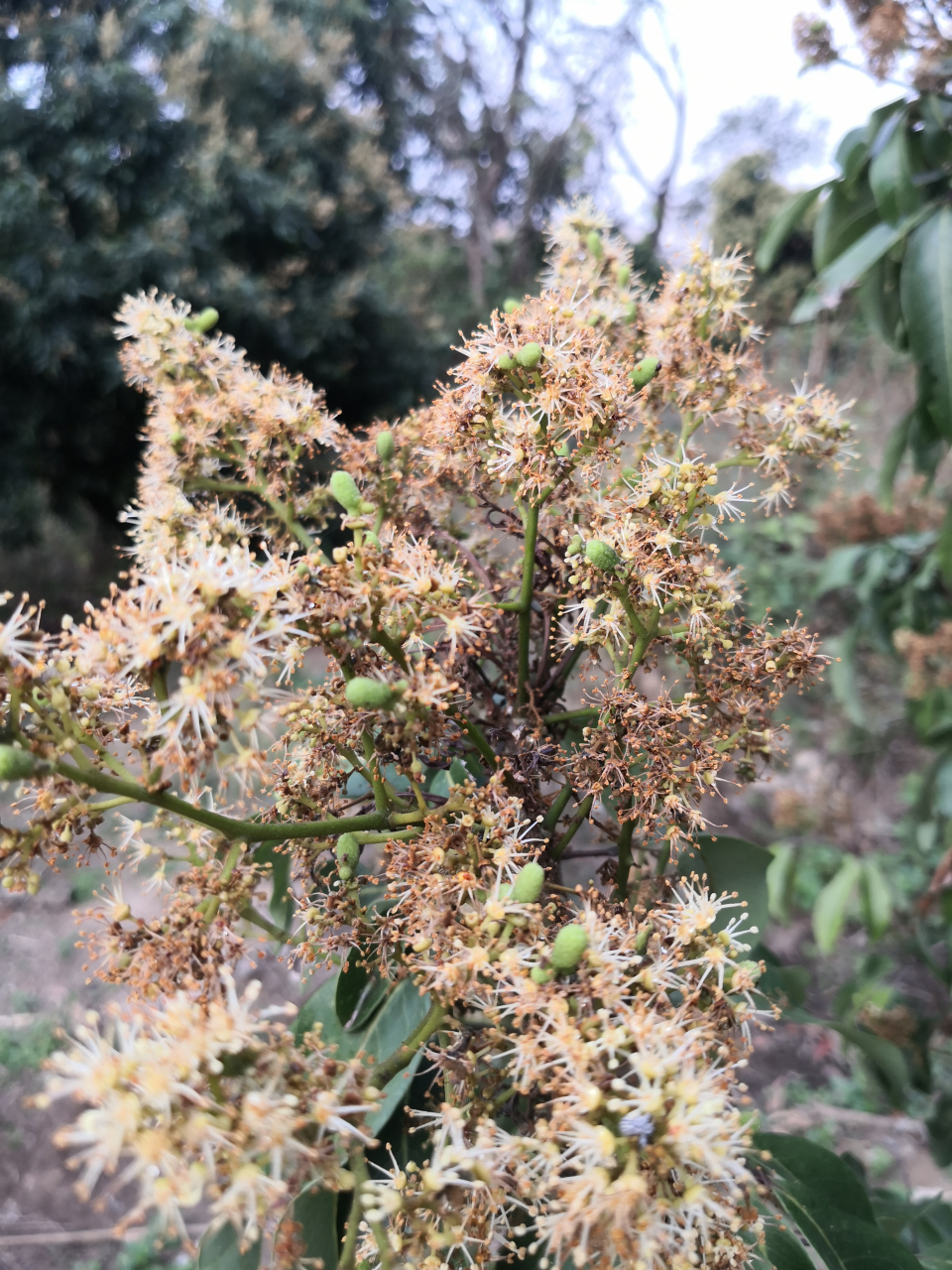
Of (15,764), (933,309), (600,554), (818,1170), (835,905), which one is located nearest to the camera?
(15,764)

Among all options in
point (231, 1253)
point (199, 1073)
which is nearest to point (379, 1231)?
point (199, 1073)

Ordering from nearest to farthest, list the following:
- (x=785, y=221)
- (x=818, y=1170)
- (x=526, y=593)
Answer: (x=526, y=593)
(x=818, y=1170)
(x=785, y=221)

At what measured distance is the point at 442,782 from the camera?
69cm

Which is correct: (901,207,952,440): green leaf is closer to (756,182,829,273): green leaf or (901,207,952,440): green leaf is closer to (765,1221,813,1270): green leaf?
(756,182,829,273): green leaf

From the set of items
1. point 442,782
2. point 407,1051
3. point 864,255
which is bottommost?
point 407,1051

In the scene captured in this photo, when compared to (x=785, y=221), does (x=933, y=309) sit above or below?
below

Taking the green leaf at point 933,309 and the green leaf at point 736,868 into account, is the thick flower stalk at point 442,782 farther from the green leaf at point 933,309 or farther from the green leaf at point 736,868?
the green leaf at point 933,309

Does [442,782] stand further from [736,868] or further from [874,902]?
[874,902]

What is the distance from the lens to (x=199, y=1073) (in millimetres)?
390

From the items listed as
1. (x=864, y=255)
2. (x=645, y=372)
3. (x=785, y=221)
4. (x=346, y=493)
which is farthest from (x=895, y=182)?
(x=346, y=493)

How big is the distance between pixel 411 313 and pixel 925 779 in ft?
16.2

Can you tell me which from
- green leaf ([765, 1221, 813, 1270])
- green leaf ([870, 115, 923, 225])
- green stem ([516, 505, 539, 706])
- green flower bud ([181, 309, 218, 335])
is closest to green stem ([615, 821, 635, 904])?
green stem ([516, 505, 539, 706])

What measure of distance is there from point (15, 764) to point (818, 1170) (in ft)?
2.61

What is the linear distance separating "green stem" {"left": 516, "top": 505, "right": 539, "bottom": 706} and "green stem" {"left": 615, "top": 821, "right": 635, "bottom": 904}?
140 mm
